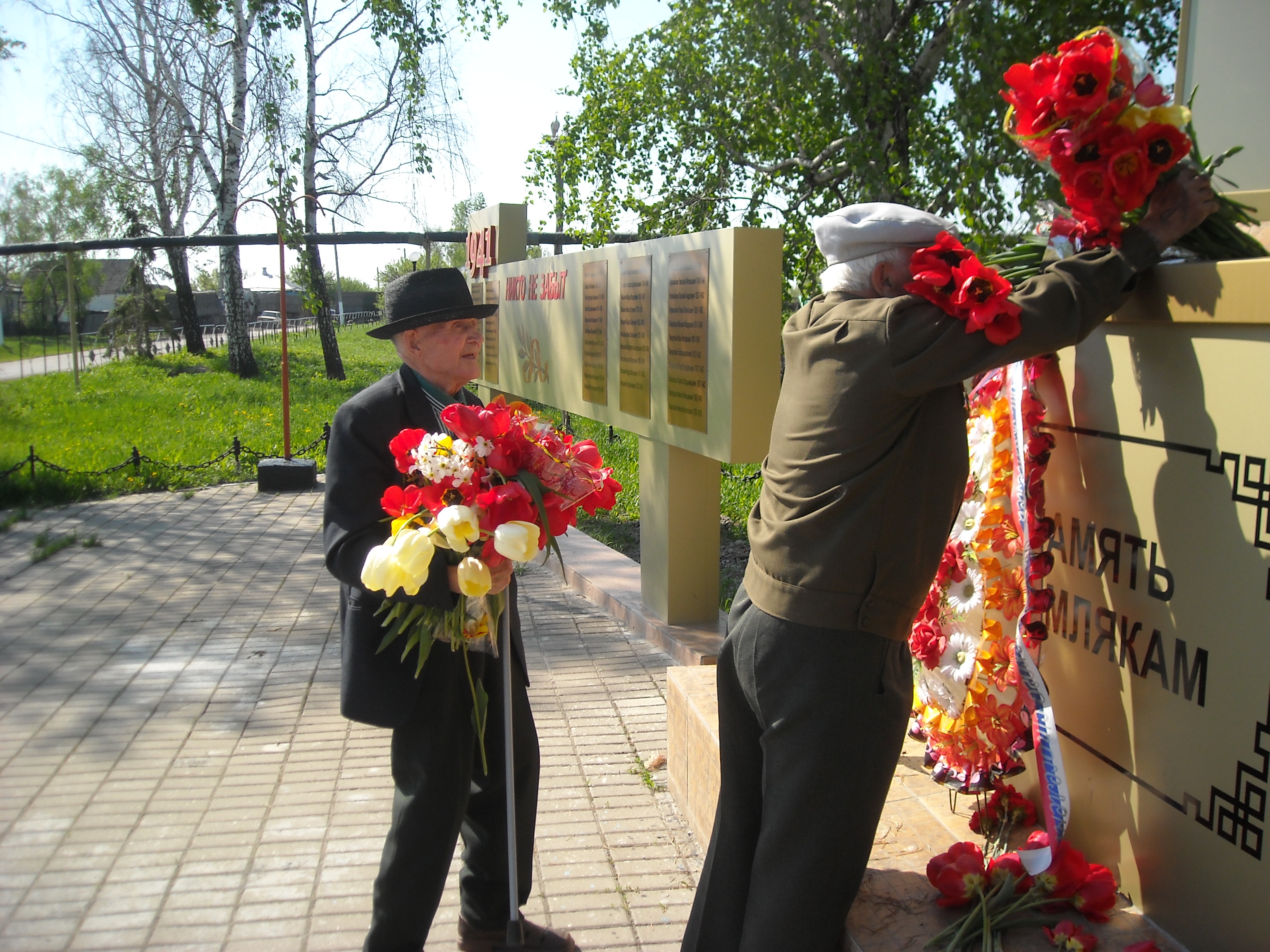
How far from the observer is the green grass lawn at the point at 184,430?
10.4 meters

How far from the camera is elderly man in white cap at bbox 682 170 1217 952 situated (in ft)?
6.52

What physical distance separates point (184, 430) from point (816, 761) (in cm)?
1556

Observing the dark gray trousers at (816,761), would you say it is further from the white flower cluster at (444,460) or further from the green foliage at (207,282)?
the green foliage at (207,282)

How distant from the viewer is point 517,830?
2939 millimetres

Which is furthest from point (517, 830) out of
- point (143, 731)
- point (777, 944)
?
point (143, 731)

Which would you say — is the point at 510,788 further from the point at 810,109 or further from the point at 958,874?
the point at 810,109

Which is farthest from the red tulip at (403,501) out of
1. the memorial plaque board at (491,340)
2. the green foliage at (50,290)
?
the green foliage at (50,290)

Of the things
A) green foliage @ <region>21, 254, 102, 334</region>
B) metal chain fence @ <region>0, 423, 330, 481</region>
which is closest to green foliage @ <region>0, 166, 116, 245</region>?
green foliage @ <region>21, 254, 102, 334</region>

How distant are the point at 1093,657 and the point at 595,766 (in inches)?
94.1

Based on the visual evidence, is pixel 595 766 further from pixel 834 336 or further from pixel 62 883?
pixel 834 336

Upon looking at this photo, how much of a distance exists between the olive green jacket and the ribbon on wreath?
18.6 inches

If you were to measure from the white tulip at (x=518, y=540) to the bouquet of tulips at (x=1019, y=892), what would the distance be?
4.02ft

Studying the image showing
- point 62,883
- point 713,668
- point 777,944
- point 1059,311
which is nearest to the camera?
point 1059,311

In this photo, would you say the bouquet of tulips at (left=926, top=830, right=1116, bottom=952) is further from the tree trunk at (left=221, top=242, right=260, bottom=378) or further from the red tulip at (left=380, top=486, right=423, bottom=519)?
the tree trunk at (left=221, top=242, right=260, bottom=378)
